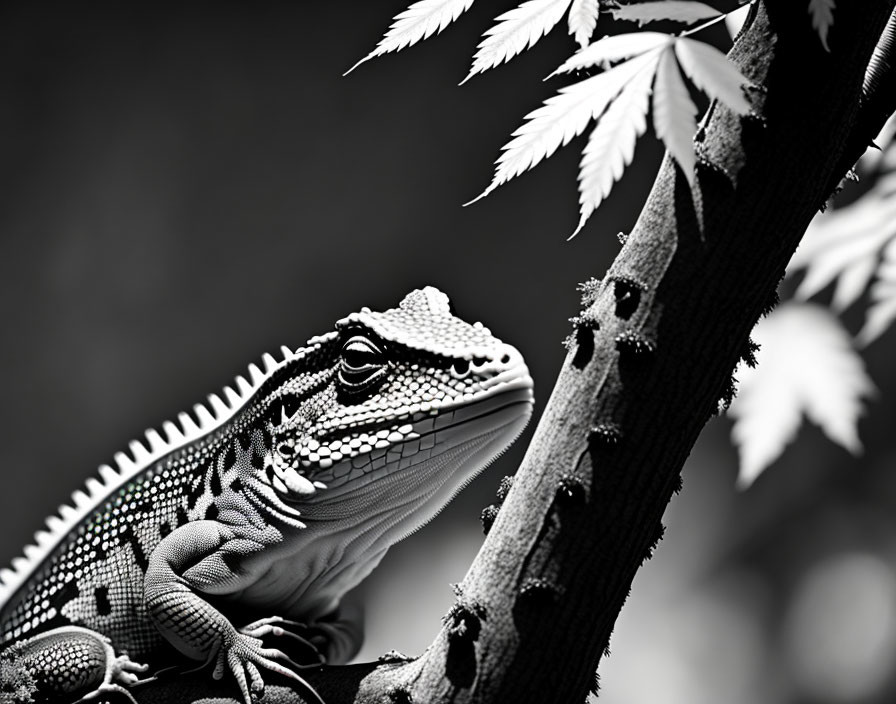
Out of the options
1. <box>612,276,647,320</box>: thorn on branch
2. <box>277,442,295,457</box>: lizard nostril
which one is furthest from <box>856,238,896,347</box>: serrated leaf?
<box>277,442,295,457</box>: lizard nostril

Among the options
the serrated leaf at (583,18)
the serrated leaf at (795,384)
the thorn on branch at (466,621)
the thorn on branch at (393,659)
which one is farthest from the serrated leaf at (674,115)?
the serrated leaf at (795,384)

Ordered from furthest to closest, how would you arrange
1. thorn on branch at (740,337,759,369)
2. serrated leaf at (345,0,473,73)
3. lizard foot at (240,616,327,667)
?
Result: lizard foot at (240,616,327,667), thorn on branch at (740,337,759,369), serrated leaf at (345,0,473,73)

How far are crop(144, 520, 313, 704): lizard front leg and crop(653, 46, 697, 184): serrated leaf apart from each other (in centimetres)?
59

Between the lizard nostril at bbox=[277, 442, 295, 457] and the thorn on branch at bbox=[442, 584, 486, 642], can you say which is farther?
the lizard nostril at bbox=[277, 442, 295, 457]

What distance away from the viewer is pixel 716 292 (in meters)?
0.77

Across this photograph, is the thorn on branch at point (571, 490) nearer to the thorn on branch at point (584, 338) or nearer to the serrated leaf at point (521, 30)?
the thorn on branch at point (584, 338)

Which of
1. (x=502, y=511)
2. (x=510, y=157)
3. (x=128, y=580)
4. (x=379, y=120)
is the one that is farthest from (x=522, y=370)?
(x=379, y=120)

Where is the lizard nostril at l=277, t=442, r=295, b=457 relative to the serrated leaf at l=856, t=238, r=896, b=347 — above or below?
below

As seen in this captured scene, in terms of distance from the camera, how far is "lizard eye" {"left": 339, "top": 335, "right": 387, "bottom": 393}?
1.00 metres

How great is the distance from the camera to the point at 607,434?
2.55 feet

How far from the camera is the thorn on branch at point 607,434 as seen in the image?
78 cm

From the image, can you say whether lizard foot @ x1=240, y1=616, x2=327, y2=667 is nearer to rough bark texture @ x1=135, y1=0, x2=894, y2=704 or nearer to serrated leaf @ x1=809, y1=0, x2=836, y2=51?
rough bark texture @ x1=135, y1=0, x2=894, y2=704

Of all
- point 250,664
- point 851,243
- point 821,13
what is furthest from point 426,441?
point 851,243

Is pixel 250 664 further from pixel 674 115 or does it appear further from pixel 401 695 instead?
pixel 674 115
